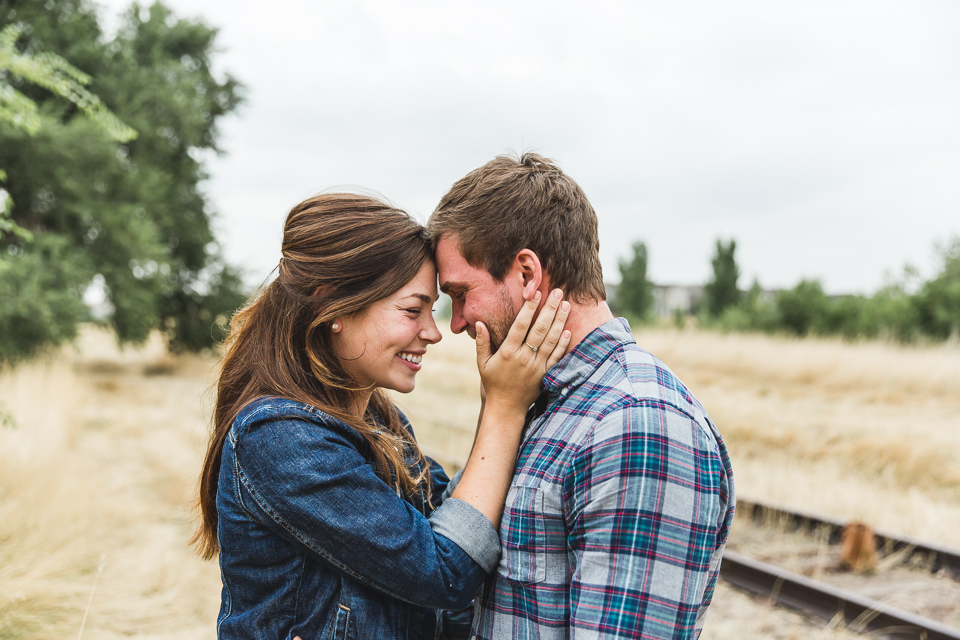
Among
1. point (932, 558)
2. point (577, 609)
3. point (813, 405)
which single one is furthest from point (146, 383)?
point (577, 609)

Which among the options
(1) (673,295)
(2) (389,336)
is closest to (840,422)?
(2) (389,336)

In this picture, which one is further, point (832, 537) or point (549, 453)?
point (832, 537)

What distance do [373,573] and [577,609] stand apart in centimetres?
57

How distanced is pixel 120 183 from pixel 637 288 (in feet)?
66.7

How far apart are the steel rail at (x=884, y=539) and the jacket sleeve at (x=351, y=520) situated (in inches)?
215

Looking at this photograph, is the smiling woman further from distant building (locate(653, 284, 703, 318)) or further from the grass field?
distant building (locate(653, 284, 703, 318))

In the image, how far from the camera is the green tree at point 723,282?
2658 centimetres

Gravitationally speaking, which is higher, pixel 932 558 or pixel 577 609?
pixel 577 609

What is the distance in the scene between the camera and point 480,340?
2281 millimetres

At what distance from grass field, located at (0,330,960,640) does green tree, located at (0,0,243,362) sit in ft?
7.44

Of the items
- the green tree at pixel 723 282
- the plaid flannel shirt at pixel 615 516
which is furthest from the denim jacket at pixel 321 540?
the green tree at pixel 723 282

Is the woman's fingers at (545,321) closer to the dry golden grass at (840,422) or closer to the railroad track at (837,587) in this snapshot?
the railroad track at (837,587)

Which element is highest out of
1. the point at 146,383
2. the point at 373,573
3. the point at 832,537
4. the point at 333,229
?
Answer: the point at 333,229

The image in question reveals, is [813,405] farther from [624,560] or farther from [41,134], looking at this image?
[41,134]
